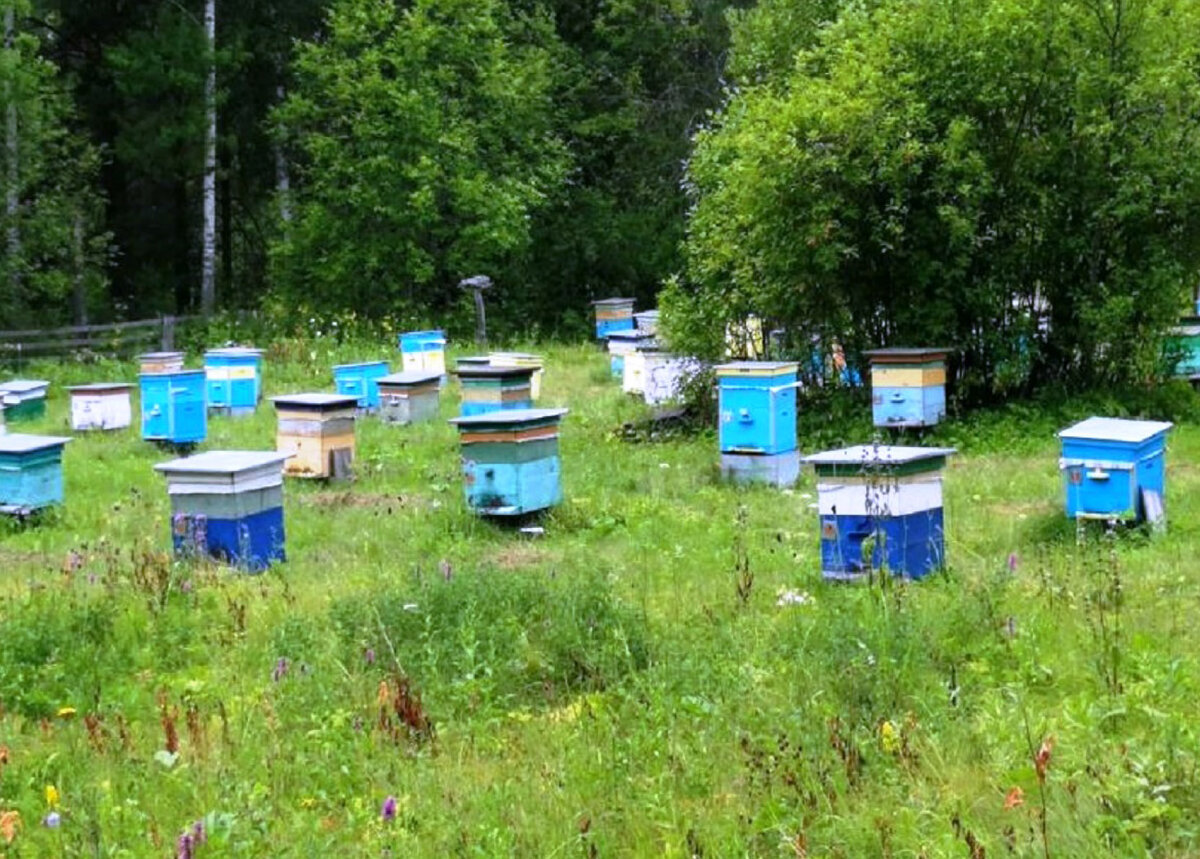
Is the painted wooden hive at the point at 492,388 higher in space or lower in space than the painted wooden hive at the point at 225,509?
higher

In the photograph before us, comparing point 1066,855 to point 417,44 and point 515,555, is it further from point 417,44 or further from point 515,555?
point 417,44

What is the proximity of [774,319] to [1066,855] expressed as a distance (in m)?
11.2

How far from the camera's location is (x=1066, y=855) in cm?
357

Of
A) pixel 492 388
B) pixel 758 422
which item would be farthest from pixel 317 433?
pixel 758 422

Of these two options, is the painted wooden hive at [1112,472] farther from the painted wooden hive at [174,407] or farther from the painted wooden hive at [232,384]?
the painted wooden hive at [232,384]

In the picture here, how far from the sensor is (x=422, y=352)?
1941 centimetres

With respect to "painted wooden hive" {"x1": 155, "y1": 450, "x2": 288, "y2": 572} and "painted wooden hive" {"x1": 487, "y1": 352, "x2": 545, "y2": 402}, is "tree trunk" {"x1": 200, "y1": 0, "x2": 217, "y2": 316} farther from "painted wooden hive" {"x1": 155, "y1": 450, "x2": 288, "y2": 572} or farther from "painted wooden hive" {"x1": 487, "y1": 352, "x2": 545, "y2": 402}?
"painted wooden hive" {"x1": 155, "y1": 450, "x2": 288, "y2": 572}

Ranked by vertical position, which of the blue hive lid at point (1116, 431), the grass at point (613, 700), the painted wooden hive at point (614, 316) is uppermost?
the painted wooden hive at point (614, 316)

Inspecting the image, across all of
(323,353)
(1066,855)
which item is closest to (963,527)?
(1066,855)

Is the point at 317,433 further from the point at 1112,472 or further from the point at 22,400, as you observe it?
the point at 22,400

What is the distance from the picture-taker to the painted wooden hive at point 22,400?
16.8 m

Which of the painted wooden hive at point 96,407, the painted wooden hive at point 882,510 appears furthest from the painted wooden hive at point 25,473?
the painted wooden hive at point 882,510

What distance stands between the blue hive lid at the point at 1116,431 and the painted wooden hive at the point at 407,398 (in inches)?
344

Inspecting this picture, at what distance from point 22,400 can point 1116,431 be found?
1364cm
